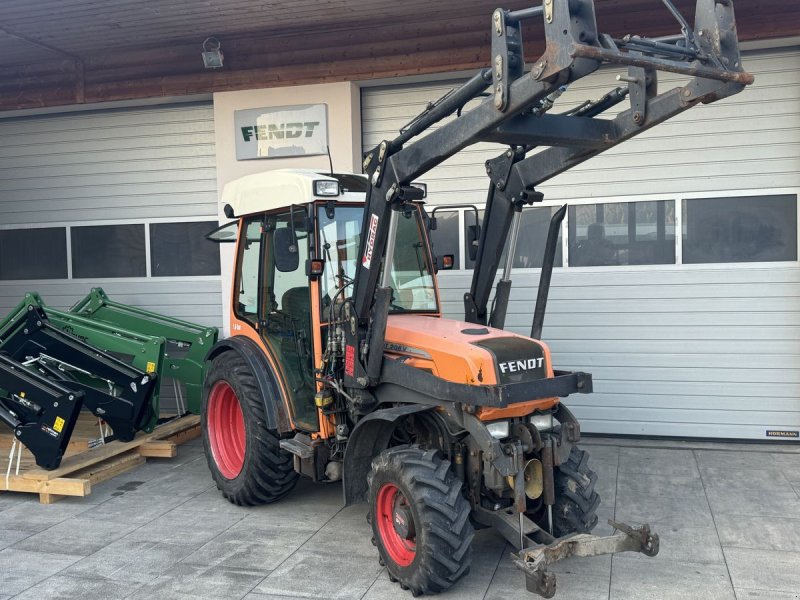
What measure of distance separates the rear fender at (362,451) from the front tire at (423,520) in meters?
0.33

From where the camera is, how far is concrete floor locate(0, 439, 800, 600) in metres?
4.44

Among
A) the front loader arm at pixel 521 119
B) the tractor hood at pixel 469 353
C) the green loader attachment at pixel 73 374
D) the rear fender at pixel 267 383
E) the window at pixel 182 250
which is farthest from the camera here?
the window at pixel 182 250

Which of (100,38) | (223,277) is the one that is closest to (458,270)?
(223,277)

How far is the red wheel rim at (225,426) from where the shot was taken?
633 centimetres

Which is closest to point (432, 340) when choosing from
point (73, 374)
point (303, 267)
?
point (303, 267)

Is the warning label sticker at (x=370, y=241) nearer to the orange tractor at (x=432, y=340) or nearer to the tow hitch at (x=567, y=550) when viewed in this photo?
the orange tractor at (x=432, y=340)

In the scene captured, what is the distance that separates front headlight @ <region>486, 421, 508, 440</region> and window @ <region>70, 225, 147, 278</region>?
20.3 ft

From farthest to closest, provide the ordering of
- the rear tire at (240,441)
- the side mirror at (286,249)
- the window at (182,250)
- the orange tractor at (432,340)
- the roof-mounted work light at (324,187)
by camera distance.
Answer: the window at (182,250), the rear tire at (240,441), the roof-mounted work light at (324,187), the side mirror at (286,249), the orange tractor at (432,340)

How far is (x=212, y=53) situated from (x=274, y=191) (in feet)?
10.7

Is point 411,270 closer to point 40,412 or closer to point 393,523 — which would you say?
point 393,523

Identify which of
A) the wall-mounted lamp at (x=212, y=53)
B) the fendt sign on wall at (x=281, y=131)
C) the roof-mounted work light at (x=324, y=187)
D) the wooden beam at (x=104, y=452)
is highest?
the wall-mounted lamp at (x=212, y=53)

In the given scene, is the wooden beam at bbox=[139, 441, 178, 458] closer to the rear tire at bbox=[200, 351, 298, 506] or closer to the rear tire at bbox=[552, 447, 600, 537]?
the rear tire at bbox=[200, 351, 298, 506]

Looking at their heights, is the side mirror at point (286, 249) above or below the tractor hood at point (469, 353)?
above

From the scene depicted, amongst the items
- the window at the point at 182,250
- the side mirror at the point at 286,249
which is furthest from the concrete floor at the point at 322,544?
the window at the point at 182,250
